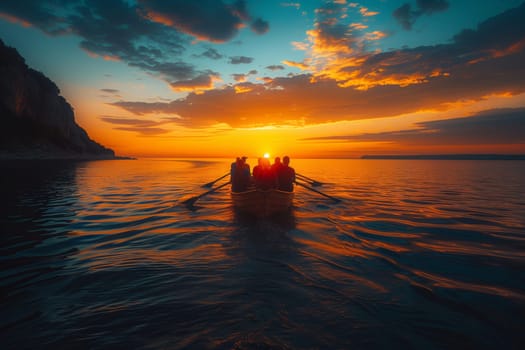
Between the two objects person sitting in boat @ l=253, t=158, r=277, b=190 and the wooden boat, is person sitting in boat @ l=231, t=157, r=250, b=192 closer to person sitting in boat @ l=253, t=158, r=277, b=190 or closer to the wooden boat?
the wooden boat

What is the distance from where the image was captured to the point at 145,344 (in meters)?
3.11

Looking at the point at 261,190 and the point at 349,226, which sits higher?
the point at 261,190

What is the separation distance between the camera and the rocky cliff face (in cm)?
6719

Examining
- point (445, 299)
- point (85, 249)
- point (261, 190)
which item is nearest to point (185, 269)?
point (85, 249)

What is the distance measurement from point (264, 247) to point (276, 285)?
2336 mm

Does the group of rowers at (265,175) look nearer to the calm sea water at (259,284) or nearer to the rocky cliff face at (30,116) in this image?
the calm sea water at (259,284)

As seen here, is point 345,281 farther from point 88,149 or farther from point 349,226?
point 88,149

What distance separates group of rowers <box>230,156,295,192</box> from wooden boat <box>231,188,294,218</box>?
1.41 feet

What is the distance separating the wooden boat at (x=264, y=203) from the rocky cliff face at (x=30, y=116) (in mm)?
83931

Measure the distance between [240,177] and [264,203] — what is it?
15.0 ft

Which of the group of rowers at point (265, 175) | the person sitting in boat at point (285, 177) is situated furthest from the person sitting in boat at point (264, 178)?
the person sitting in boat at point (285, 177)

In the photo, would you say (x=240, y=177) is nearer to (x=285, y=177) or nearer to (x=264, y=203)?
(x=285, y=177)

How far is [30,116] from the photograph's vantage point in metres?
78.1

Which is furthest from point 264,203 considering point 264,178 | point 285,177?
point 285,177
